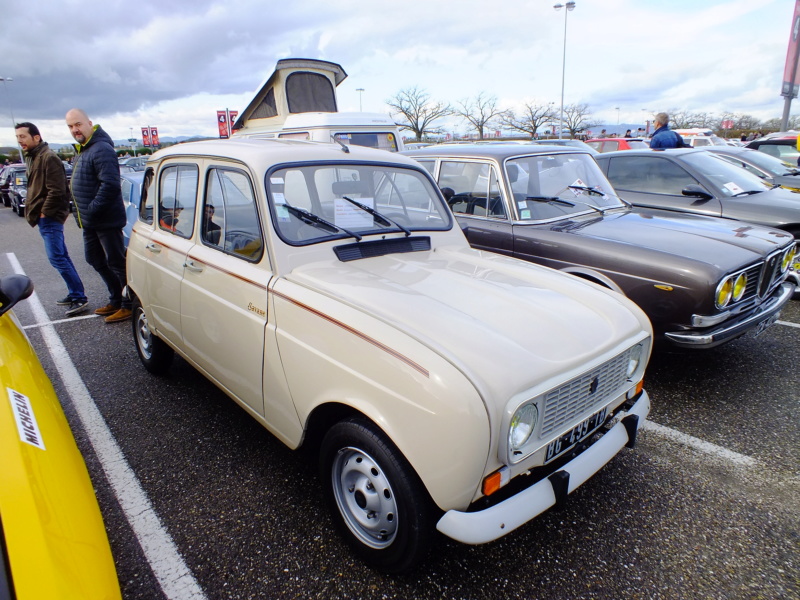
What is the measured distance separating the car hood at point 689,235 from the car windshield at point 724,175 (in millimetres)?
1457

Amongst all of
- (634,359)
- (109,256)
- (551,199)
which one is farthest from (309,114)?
(634,359)

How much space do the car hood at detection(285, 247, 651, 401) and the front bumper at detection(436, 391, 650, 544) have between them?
0.43 m

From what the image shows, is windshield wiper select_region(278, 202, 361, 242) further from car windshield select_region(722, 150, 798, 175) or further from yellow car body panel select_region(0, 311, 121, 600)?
car windshield select_region(722, 150, 798, 175)

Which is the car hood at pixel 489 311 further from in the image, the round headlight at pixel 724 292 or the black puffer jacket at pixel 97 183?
the black puffer jacket at pixel 97 183

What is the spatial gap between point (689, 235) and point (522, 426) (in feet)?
9.57

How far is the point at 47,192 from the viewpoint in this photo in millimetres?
5441

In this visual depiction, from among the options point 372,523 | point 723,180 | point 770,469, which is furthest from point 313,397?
point 723,180

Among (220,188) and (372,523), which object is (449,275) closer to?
(372,523)

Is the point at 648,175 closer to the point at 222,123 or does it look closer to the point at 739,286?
the point at 739,286

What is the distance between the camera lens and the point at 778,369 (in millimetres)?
3924

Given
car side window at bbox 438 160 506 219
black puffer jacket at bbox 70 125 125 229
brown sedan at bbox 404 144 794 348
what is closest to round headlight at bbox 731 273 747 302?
brown sedan at bbox 404 144 794 348

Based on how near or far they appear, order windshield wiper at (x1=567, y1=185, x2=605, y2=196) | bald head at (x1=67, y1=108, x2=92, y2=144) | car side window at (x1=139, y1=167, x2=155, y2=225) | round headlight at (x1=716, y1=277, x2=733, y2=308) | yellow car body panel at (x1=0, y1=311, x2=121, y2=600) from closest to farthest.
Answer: yellow car body panel at (x1=0, y1=311, x2=121, y2=600) < round headlight at (x1=716, y1=277, x2=733, y2=308) < car side window at (x1=139, y1=167, x2=155, y2=225) < windshield wiper at (x1=567, y1=185, x2=605, y2=196) < bald head at (x1=67, y1=108, x2=92, y2=144)

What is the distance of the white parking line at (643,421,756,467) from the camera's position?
9.37 ft

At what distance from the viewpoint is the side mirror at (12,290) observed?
1943 mm
